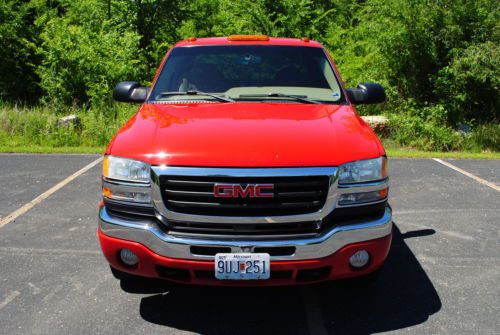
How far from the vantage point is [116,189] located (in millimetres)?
3203

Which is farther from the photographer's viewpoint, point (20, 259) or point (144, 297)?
point (20, 259)

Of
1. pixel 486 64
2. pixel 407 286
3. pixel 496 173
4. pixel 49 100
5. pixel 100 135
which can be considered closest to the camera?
pixel 407 286

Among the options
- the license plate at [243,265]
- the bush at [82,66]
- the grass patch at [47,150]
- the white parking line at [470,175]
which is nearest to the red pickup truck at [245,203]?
the license plate at [243,265]

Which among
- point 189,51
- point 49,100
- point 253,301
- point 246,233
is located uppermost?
point 189,51

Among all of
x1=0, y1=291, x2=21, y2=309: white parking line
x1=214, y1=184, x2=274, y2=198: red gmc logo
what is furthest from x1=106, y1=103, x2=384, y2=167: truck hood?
x1=0, y1=291, x2=21, y2=309: white parking line

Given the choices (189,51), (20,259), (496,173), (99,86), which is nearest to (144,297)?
(20,259)

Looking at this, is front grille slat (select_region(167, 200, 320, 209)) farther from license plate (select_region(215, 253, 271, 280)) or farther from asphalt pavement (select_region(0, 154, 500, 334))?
asphalt pavement (select_region(0, 154, 500, 334))

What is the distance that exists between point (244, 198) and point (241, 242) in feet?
0.86

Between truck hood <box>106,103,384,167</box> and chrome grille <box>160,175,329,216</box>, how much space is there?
0.30 ft

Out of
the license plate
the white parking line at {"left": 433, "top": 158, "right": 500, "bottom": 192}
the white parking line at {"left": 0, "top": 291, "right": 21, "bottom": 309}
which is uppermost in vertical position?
the license plate

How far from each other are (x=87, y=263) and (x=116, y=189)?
1.39 meters

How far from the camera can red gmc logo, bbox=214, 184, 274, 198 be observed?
9.73ft

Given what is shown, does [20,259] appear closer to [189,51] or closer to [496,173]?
[189,51]

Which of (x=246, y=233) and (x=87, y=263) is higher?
(x=246, y=233)
